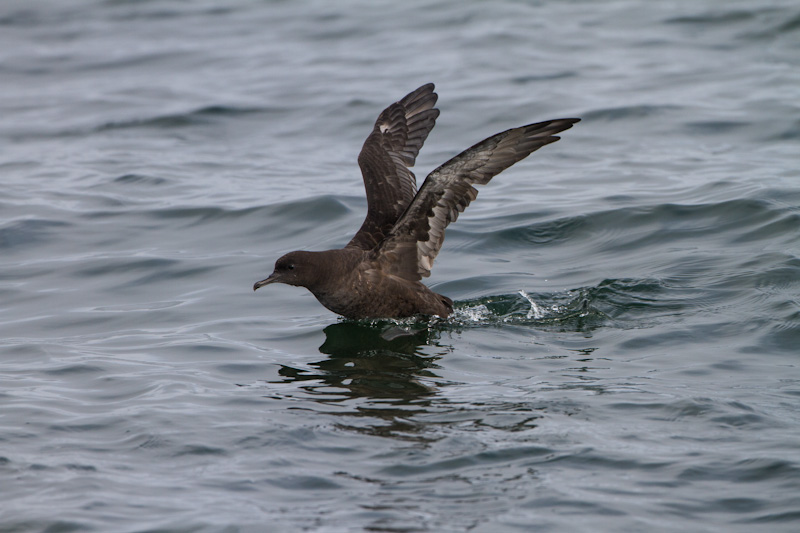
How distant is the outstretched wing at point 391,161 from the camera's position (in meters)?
9.01

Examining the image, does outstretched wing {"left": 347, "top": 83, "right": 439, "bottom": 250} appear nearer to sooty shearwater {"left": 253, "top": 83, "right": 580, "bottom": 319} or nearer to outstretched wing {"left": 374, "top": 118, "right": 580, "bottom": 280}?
sooty shearwater {"left": 253, "top": 83, "right": 580, "bottom": 319}

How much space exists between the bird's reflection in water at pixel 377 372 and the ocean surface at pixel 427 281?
0.03m

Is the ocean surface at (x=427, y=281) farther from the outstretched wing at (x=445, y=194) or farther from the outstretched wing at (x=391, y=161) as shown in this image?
the outstretched wing at (x=391, y=161)

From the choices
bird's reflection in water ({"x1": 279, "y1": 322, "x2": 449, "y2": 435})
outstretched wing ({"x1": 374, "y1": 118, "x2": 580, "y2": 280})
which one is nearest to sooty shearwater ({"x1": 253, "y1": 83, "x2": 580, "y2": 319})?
outstretched wing ({"x1": 374, "y1": 118, "x2": 580, "y2": 280})

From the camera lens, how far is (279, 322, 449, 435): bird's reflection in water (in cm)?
646

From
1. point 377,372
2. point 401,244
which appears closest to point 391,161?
point 401,244

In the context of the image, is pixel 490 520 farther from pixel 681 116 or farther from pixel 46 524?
pixel 681 116

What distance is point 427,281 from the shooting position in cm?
962

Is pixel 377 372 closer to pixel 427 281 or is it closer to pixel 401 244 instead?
pixel 401 244

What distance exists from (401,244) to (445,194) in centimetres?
69

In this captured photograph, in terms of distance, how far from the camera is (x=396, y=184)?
9.33m

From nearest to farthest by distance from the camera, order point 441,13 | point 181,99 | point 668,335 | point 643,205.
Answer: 1. point 668,335
2. point 643,205
3. point 181,99
4. point 441,13

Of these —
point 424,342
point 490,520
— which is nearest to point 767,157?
point 424,342

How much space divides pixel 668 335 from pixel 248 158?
25.3ft
